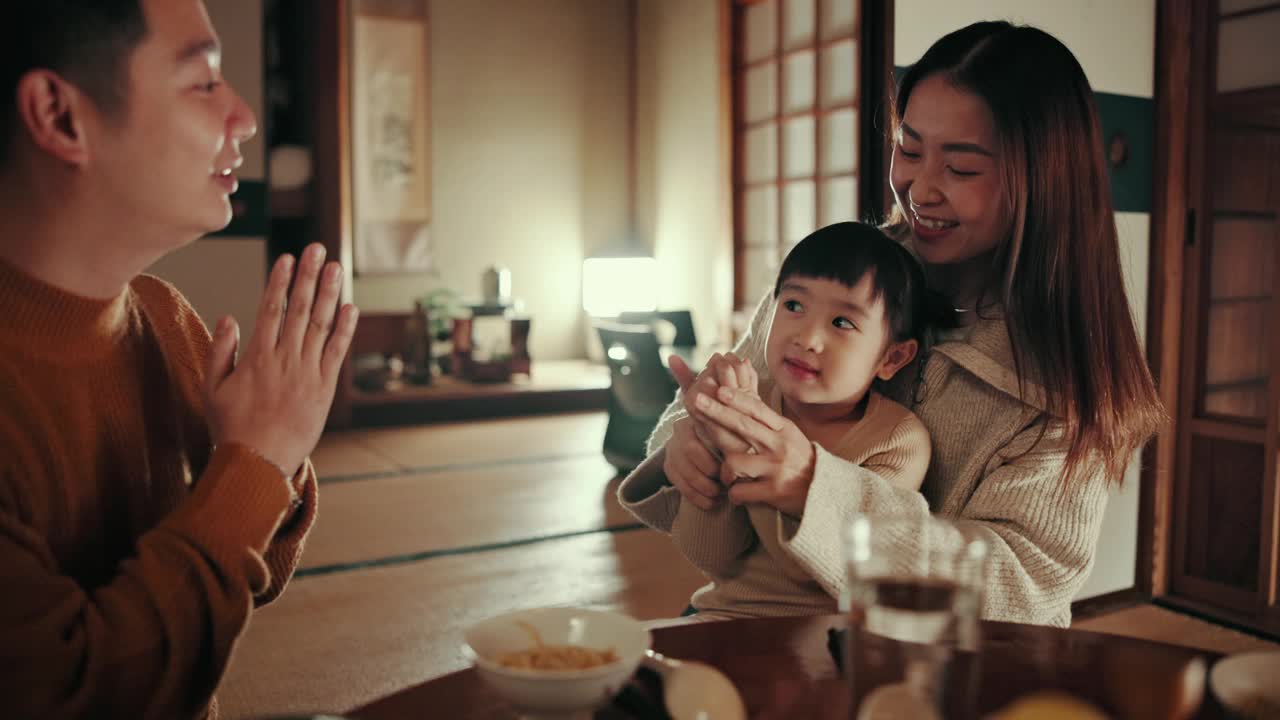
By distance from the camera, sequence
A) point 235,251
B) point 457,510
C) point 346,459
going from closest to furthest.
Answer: point 457,510, point 346,459, point 235,251

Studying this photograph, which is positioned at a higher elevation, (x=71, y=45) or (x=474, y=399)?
(x=71, y=45)

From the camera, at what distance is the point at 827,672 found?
0.89 m

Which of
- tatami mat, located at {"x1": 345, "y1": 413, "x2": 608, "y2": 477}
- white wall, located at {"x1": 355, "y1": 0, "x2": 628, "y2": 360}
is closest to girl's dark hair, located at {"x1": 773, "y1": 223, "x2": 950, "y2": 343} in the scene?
tatami mat, located at {"x1": 345, "y1": 413, "x2": 608, "y2": 477}

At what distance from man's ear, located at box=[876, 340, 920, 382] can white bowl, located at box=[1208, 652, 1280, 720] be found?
736mm

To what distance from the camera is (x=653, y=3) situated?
24.4 ft

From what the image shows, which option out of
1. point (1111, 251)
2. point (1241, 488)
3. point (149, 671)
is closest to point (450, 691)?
point (149, 671)

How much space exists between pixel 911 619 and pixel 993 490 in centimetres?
74

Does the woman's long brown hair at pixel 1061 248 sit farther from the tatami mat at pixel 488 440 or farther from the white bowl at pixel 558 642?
the tatami mat at pixel 488 440

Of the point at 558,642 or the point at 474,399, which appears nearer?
the point at 558,642

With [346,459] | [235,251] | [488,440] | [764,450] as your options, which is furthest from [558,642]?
[235,251]

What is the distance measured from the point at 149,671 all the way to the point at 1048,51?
131 centimetres

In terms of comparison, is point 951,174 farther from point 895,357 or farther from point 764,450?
point 764,450

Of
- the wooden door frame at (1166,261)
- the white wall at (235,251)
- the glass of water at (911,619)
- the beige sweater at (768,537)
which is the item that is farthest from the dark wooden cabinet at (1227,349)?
the white wall at (235,251)

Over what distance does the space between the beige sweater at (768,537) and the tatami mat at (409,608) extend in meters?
1.08
